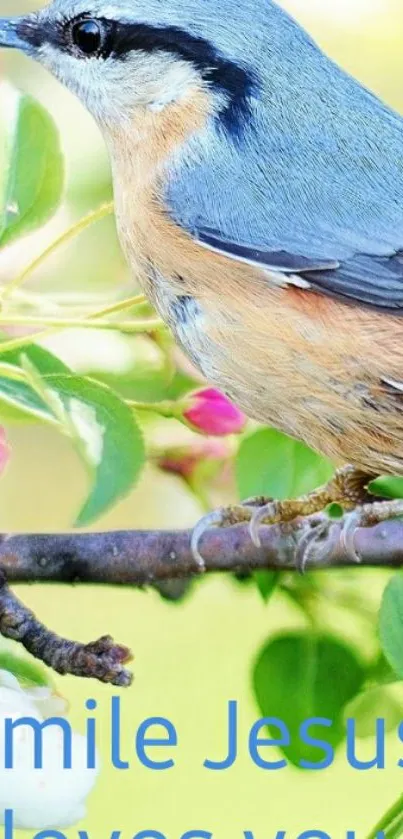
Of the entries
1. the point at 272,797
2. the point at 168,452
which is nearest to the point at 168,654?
the point at 272,797

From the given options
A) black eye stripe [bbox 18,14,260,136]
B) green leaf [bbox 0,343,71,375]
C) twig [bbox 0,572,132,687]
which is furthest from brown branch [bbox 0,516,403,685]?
black eye stripe [bbox 18,14,260,136]

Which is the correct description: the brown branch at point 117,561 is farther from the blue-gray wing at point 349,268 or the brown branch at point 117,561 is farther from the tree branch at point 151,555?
the blue-gray wing at point 349,268

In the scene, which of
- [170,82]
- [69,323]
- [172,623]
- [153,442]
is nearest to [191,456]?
[153,442]

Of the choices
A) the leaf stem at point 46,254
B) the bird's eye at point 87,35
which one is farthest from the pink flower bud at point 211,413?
the bird's eye at point 87,35

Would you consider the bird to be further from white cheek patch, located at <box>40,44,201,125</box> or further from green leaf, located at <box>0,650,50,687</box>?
green leaf, located at <box>0,650,50,687</box>

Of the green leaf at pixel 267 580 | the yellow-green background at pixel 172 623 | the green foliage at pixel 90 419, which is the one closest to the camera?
the green foliage at pixel 90 419

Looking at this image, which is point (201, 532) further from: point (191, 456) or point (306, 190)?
point (306, 190)
